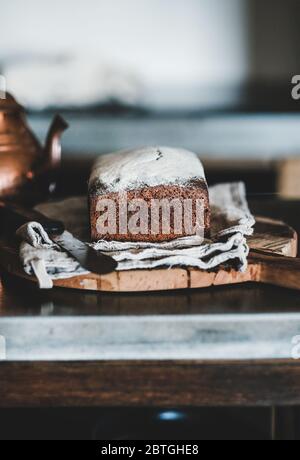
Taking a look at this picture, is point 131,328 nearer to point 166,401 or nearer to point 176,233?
point 166,401

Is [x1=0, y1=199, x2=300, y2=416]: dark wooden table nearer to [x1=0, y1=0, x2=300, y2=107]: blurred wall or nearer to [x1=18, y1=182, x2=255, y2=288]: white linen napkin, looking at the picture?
[x1=18, y1=182, x2=255, y2=288]: white linen napkin

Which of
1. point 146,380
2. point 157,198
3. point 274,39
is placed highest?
point 274,39

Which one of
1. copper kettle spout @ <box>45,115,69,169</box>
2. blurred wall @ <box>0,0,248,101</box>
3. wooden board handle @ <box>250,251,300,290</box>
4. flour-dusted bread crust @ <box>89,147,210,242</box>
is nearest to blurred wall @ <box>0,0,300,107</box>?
blurred wall @ <box>0,0,248,101</box>

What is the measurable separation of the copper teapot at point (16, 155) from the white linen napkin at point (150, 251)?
0.14 metres

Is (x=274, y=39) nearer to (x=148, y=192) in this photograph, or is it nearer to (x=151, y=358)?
(x=148, y=192)

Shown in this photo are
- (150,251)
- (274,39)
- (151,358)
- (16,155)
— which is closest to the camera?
(151,358)

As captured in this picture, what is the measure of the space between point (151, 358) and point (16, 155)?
49cm

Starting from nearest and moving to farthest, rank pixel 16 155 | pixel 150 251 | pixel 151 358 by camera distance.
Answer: pixel 151 358 < pixel 150 251 < pixel 16 155

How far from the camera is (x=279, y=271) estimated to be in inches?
28.7

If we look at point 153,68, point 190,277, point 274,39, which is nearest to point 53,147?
point 190,277

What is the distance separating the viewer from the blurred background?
167cm

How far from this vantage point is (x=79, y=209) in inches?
40.5
